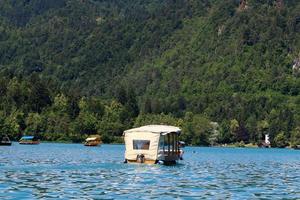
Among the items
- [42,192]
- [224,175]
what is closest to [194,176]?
[224,175]

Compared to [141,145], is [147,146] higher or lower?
lower

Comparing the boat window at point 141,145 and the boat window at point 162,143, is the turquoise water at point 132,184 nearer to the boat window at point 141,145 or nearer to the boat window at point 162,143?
the boat window at point 141,145

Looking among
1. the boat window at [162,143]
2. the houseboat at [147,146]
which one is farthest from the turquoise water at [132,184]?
the boat window at [162,143]

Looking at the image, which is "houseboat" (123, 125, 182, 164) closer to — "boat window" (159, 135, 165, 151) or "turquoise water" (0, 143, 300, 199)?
"boat window" (159, 135, 165, 151)

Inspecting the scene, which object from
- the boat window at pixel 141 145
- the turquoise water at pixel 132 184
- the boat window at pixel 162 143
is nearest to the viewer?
the turquoise water at pixel 132 184

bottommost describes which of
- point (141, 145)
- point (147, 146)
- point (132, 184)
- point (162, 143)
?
point (132, 184)

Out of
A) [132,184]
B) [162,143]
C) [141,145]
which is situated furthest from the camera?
[162,143]

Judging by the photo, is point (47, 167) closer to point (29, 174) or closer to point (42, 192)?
point (29, 174)

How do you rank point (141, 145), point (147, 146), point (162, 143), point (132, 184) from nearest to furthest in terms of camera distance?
point (132, 184)
point (147, 146)
point (141, 145)
point (162, 143)

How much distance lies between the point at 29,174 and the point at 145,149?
99.6ft

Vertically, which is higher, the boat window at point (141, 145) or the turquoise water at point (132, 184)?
the boat window at point (141, 145)

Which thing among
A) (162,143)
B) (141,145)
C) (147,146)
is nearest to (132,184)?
(147,146)

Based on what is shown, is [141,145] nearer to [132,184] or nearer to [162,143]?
[162,143]

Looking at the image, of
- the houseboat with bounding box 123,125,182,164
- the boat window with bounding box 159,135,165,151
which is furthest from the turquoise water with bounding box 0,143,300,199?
the boat window with bounding box 159,135,165,151
